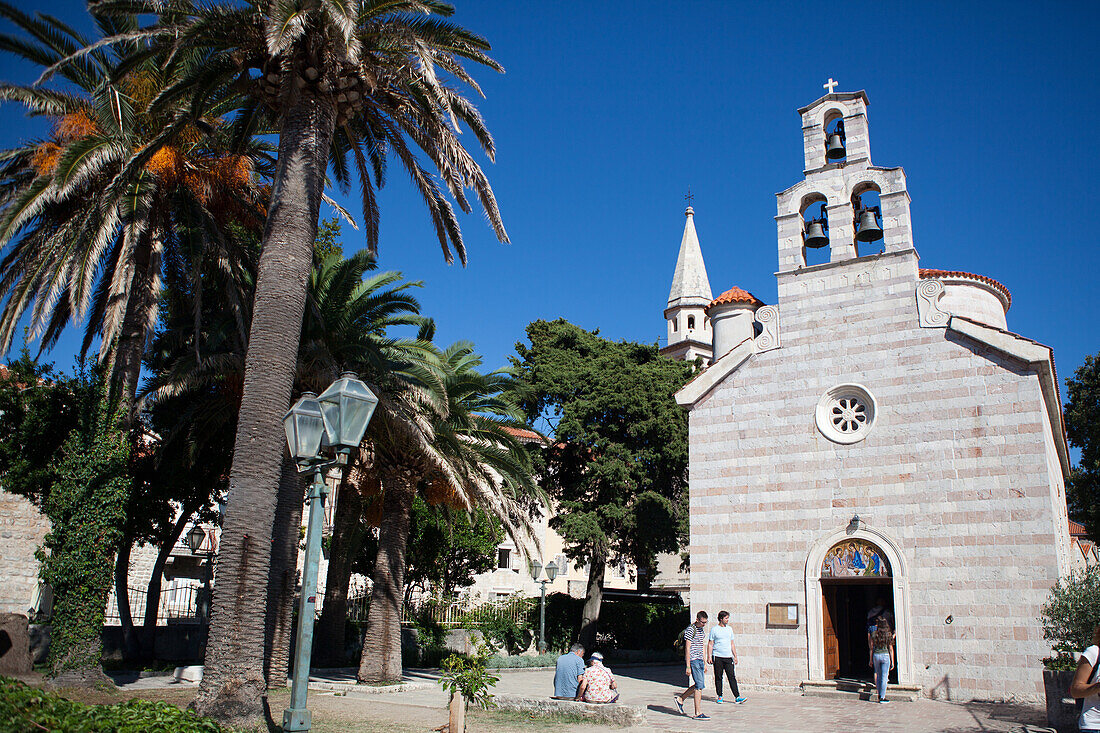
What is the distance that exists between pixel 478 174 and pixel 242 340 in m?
6.12

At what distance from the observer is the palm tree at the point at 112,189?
44.4 ft

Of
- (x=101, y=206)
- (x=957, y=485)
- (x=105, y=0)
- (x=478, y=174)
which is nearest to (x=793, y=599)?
(x=957, y=485)

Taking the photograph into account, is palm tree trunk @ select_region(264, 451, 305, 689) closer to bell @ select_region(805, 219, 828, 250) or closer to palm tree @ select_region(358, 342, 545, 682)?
palm tree @ select_region(358, 342, 545, 682)

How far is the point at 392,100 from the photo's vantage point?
13.5 metres

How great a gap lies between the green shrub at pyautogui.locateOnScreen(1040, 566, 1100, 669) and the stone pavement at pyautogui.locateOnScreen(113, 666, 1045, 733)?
50.8 inches

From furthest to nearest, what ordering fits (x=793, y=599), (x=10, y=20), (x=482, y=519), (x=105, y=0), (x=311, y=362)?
(x=482, y=519) < (x=793, y=599) < (x=311, y=362) < (x=10, y=20) < (x=105, y=0)

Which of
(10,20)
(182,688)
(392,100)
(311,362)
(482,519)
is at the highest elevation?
(10,20)

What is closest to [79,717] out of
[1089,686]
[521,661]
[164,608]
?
[1089,686]

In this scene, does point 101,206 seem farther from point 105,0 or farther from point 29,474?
point 29,474

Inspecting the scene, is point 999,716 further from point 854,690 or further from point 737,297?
point 737,297

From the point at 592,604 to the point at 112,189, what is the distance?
2034 centimetres

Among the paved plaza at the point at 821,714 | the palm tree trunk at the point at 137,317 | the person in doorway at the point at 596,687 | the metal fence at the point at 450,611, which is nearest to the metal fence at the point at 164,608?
the metal fence at the point at 450,611

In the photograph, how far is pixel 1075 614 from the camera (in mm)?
11664

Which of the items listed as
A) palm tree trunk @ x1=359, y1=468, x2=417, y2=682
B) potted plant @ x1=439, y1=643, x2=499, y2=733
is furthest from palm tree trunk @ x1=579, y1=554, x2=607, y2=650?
potted plant @ x1=439, y1=643, x2=499, y2=733
